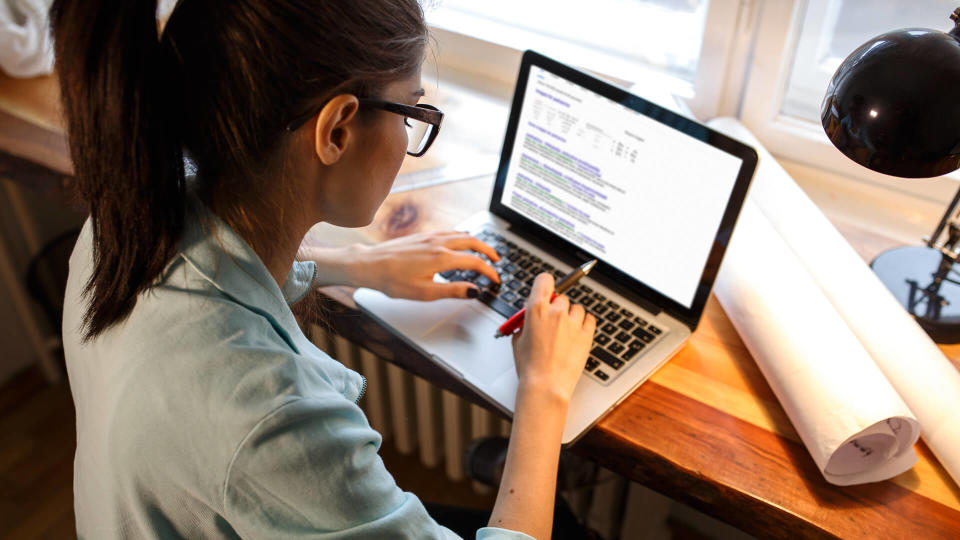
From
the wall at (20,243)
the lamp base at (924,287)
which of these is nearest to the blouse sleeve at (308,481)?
the lamp base at (924,287)

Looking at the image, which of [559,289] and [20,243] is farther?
[20,243]

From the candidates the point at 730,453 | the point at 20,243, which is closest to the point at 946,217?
the point at 730,453

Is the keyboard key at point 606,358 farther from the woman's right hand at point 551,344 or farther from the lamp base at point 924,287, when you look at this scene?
the lamp base at point 924,287

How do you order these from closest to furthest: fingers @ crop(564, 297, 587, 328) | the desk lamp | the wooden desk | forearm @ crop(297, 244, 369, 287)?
the desk lamp
the wooden desk
fingers @ crop(564, 297, 587, 328)
forearm @ crop(297, 244, 369, 287)

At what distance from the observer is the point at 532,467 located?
2.59 ft

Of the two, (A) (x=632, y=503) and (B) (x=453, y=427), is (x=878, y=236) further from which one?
(B) (x=453, y=427)

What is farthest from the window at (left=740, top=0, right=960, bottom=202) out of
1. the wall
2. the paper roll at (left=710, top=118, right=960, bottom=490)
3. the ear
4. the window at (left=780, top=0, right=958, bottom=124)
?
the wall

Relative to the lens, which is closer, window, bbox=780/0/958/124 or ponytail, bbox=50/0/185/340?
ponytail, bbox=50/0/185/340

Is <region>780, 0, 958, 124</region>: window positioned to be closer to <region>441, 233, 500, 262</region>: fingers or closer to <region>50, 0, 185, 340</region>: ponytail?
<region>441, 233, 500, 262</region>: fingers

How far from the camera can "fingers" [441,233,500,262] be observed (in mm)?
1046

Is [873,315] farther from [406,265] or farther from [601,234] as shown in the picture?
[406,265]

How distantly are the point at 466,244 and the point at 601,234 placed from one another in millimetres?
174

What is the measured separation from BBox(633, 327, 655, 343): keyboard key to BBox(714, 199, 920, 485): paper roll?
0.10 m

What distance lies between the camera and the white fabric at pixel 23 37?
4.57 ft
